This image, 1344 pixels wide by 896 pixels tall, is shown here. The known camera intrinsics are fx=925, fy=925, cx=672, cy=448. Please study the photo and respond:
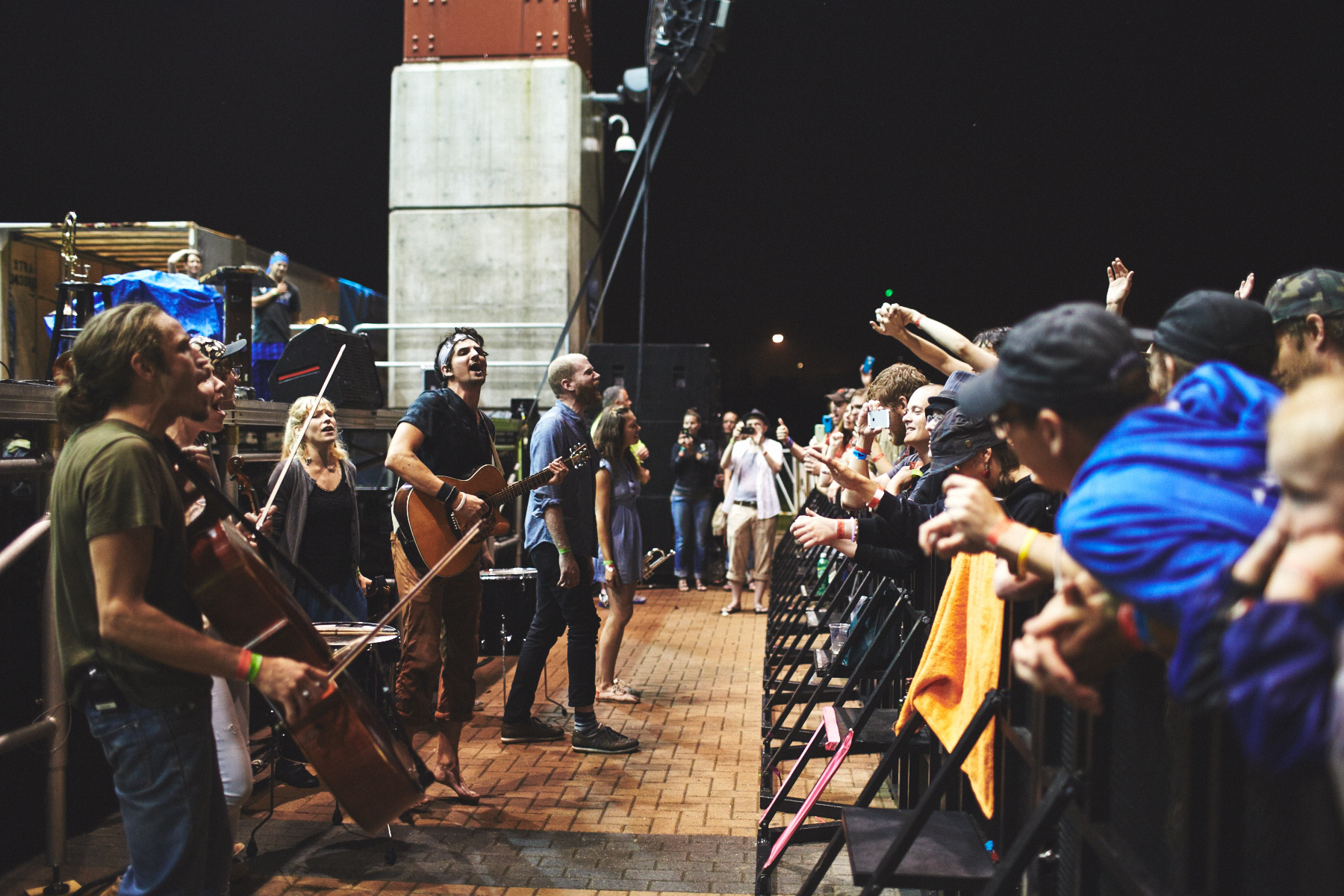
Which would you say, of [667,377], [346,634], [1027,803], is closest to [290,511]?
[346,634]

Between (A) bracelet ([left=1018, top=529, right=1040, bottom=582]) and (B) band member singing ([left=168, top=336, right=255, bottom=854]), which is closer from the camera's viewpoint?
(A) bracelet ([left=1018, top=529, right=1040, bottom=582])

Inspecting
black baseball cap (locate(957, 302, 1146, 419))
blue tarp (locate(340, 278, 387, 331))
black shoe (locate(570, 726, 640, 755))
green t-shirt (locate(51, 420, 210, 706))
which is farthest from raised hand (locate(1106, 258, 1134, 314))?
blue tarp (locate(340, 278, 387, 331))

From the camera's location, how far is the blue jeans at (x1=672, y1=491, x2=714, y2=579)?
422 inches

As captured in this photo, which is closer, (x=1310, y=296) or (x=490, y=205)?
(x=1310, y=296)

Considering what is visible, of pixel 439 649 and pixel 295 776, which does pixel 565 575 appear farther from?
pixel 295 776

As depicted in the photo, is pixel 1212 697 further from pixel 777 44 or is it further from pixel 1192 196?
pixel 777 44

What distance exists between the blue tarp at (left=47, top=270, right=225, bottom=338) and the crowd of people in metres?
7.02

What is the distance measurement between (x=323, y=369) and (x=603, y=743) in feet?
12.6

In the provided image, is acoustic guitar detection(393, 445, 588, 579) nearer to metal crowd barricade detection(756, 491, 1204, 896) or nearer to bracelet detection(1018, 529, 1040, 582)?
metal crowd barricade detection(756, 491, 1204, 896)

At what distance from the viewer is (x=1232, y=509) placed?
3.52 ft

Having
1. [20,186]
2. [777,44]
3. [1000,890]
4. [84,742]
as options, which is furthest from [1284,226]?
[20,186]

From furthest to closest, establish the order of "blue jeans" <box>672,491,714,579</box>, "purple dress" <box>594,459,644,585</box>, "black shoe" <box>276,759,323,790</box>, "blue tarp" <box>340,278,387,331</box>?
"blue tarp" <box>340,278,387,331</box>
"blue jeans" <box>672,491,714,579</box>
"purple dress" <box>594,459,644,585</box>
"black shoe" <box>276,759,323,790</box>

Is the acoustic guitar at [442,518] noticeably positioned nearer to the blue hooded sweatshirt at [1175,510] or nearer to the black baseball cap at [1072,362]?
the black baseball cap at [1072,362]

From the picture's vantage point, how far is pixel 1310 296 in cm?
214
